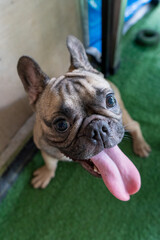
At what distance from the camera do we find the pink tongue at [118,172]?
0.88 meters

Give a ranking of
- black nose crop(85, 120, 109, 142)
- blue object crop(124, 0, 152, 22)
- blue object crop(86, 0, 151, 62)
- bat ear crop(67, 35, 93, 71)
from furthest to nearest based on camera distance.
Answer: blue object crop(124, 0, 152, 22) < blue object crop(86, 0, 151, 62) < bat ear crop(67, 35, 93, 71) < black nose crop(85, 120, 109, 142)

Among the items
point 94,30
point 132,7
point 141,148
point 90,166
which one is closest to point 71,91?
point 90,166

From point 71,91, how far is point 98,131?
244 millimetres

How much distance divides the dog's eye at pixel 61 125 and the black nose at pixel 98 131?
0.41ft

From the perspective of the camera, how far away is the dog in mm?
878

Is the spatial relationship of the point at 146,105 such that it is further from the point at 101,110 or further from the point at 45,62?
the point at 101,110

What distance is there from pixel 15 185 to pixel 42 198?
9.9 inches

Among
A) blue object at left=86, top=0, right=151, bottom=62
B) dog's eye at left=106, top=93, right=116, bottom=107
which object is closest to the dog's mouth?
dog's eye at left=106, top=93, right=116, bottom=107

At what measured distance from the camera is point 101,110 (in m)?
0.94

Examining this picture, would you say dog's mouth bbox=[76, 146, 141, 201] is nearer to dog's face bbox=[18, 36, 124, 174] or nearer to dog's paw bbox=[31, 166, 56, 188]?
dog's face bbox=[18, 36, 124, 174]

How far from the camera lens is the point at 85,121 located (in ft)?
2.97

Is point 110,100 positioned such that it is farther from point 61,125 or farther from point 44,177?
point 44,177

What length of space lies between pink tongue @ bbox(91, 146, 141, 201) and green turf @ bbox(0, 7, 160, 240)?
25 cm

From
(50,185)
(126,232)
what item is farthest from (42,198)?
(126,232)
